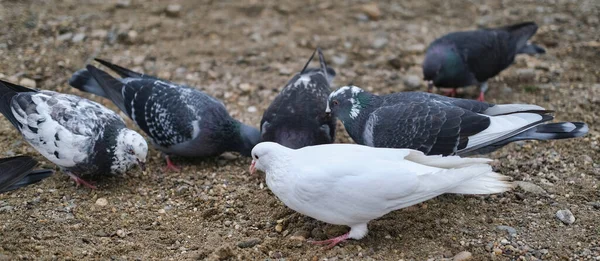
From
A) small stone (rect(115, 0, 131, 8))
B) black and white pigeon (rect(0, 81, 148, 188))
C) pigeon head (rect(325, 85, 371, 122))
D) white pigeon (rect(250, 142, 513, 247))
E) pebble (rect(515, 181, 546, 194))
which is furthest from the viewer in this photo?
small stone (rect(115, 0, 131, 8))

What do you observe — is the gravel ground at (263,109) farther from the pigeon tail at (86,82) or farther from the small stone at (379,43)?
the pigeon tail at (86,82)

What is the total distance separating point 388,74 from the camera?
26.9 feet

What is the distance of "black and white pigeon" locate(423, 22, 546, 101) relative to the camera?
24.8 feet

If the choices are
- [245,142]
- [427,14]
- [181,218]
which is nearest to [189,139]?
[245,142]

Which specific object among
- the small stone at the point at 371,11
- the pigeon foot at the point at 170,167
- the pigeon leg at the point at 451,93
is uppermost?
the small stone at the point at 371,11

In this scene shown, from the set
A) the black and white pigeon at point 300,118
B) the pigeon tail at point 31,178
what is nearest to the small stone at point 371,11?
the black and white pigeon at point 300,118

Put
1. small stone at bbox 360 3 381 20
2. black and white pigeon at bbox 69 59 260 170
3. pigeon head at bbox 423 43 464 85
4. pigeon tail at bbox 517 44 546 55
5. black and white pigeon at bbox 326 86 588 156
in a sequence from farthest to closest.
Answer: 1. small stone at bbox 360 3 381 20
2. pigeon tail at bbox 517 44 546 55
3. pigeon head at bbox 423 43 464 85
4. black and white pigeon at bbox 69 59 260 170
5. black and white pigeon at bbox 326 86 588 156

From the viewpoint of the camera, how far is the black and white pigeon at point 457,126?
5414mm

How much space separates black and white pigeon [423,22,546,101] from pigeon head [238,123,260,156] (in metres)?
2.38

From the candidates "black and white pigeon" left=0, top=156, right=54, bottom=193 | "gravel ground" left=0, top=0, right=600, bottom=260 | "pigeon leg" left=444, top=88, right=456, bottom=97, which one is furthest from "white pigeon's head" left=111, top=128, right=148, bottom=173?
"pigeon leg" left=444, top=88, right=456, bottom=97

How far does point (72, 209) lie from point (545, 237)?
159 inches

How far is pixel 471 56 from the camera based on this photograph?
763 centimetres

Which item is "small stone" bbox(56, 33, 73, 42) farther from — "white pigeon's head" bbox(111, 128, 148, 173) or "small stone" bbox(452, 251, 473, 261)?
"small stone" bbox(452, 251, 473, 261)

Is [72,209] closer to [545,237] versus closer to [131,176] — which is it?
[131,176]
